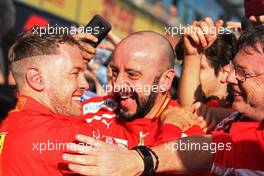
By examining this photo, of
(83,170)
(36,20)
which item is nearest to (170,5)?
(36,20)

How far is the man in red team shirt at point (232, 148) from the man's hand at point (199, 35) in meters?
0.46

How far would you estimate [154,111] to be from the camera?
10.3 ft

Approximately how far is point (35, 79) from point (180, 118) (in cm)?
89

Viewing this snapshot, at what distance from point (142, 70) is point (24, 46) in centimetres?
82

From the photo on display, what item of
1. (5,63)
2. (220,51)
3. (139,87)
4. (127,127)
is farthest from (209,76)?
(5,63)

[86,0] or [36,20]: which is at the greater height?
[86,0]

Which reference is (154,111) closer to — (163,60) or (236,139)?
(163,60)

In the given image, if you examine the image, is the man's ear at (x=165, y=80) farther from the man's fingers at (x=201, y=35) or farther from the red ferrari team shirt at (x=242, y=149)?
the red ferrari team shirt at (x=242, y=149)

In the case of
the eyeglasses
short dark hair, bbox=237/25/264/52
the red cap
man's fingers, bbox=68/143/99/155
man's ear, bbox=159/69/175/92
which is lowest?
man's fingers, bbox=68/143/99/155

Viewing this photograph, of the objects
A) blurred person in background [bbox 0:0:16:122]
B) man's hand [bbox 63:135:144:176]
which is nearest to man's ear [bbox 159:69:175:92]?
man's hand [bbox 63:135:144:176]

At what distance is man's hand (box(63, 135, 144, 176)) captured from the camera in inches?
77.9

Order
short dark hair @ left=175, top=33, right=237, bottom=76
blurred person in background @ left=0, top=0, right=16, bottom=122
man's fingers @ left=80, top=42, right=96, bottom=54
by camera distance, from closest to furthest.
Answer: man's fingers @ left=80, top=42, right=96, bottom=54 < short dark hair @ left=175, top=33, right=237, bottom=76 < blurred person in background @ left=0, top=0, right=16, bottom=122

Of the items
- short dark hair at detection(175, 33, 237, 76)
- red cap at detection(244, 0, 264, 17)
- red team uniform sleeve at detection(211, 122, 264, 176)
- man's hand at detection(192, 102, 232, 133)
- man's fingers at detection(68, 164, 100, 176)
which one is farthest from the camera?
short dark hair at detection(175, 33, 237, 76)

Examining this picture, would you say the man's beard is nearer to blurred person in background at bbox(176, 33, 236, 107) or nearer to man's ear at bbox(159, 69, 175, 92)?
man's ear at bbox(159, 69, 175, 92)
